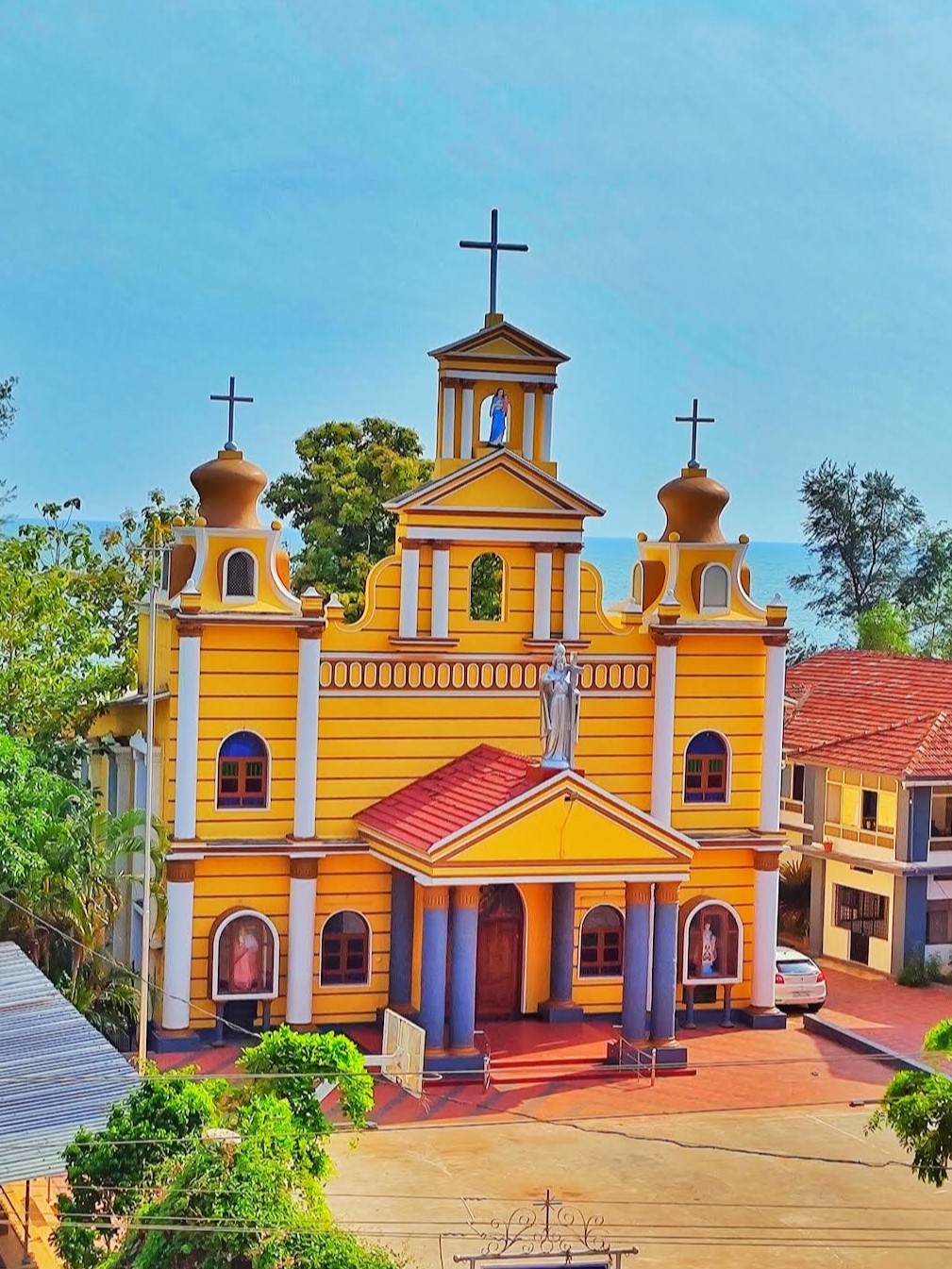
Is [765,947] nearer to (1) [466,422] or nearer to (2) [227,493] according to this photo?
(1) [466,422]

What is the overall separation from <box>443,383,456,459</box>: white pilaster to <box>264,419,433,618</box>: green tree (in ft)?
48.5

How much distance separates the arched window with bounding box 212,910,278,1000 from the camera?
31.8 m

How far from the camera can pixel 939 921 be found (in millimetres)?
38719

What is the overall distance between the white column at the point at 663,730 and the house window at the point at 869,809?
269 inches

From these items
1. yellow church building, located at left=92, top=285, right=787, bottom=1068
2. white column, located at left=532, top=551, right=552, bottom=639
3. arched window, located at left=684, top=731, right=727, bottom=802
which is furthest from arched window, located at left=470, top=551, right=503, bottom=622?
white column, located at left=532, top=551, right=552, bottom=639

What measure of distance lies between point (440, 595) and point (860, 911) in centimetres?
1206

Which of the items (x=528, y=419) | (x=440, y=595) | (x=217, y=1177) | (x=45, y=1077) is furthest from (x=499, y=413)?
(x=217, y=1177)

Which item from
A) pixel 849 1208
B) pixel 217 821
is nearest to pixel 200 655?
pixel 217 821

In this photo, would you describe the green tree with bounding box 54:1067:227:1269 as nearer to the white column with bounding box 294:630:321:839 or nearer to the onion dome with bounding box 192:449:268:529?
the white column with bounding box 294:630:321:839

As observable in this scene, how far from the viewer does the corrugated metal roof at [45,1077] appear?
2066 cm

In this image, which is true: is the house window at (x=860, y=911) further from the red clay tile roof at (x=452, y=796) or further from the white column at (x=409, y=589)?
the white column at (x=409, y=589)

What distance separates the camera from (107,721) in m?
36.5

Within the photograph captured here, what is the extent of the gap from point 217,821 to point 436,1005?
15.0 ft

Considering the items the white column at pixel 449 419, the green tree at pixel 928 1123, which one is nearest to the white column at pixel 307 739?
the white column at pixel 449 419
